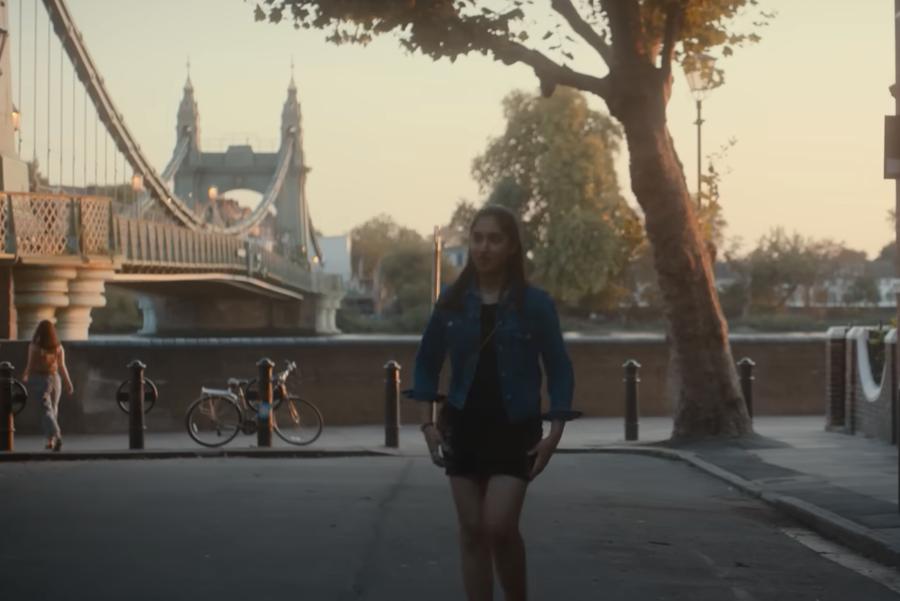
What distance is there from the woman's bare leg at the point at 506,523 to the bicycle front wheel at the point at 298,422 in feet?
45.5

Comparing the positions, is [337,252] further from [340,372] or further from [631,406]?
[631,406]

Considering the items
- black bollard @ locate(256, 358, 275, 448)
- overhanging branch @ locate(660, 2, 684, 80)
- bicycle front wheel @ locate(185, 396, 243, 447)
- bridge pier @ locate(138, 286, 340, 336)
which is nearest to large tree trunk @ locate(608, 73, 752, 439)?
overhanging branch @ locate(660, 2, 684, 80)

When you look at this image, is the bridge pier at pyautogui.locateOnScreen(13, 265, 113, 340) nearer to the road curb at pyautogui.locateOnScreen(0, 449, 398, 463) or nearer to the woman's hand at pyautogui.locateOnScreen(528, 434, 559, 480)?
the road curb at pyautogui.locateOnScreen(0, 449, 398, 463)

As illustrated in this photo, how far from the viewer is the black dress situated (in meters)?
5.73

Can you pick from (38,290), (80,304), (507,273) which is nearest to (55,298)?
(38,290)

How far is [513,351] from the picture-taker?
5797 mm

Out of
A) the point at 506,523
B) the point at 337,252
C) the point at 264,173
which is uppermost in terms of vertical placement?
the point at 264,173

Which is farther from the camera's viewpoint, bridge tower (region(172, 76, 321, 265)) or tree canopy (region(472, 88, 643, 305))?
bridge tower (region(172, 76, 321, 265))

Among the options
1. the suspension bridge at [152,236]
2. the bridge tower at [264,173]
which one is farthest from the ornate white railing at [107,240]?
the bridge tower at [264,173]

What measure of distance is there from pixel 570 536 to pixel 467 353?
13.7 feet

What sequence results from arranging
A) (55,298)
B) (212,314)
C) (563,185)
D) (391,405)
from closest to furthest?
(391,405)
(55,298)
(212,314)
(563,185)

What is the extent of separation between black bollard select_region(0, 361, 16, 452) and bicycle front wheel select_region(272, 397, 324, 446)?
325 cm

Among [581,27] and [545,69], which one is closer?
[545,69]

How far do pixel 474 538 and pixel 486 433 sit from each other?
36 centimetres
